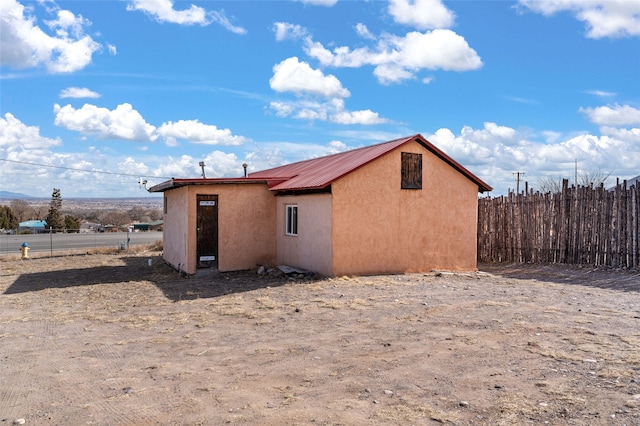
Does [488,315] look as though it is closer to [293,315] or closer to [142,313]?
[293,315]

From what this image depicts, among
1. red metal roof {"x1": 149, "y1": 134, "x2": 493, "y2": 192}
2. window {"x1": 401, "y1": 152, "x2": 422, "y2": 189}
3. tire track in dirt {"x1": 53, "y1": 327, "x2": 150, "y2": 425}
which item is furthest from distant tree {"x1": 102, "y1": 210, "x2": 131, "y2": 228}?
tire track in dirt {"x1": 53, "y1": 327, "x2": 150, "y2": 425}

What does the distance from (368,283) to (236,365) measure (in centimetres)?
639

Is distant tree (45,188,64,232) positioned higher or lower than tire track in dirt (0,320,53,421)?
higher

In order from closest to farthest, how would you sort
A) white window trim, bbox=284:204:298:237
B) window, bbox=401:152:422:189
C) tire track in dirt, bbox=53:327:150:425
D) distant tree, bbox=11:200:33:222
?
1. tire track in dirt, bbox=53:327:150:425
2. window, bbox=401:152:422:189
3. white window trim, bbox=284:204:298:237
4. distant tree, bbox=11:200:33:222

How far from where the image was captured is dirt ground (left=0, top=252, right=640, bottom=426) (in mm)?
4738

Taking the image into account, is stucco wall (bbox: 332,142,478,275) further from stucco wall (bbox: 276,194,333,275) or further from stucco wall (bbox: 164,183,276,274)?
stucco wall (bbox: 164,183,276,274)

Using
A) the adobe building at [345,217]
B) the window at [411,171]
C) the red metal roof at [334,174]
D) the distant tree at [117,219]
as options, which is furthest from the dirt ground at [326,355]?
the distant tree at [117,219]

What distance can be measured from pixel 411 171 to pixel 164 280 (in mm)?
7502

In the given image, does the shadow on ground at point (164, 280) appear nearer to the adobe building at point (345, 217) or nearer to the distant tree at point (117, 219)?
the adobe building at point (345, 217)

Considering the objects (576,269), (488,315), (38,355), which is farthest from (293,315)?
(576,269)

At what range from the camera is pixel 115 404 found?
501 cm

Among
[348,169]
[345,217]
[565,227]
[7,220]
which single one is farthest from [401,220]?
[7,220]

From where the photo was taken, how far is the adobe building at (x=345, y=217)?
44.2ft

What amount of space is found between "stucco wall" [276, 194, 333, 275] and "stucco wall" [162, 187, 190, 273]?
2841mm
